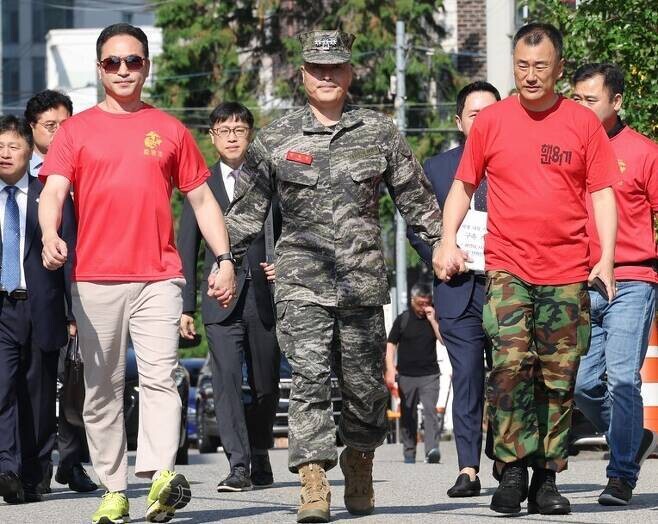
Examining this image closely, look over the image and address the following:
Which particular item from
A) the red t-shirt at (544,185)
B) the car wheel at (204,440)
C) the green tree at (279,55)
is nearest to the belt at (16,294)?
the red t-shirt at (544,185)

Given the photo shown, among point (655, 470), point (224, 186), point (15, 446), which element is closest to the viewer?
point (15, 446)

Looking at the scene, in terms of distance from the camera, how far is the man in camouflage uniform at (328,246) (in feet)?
27.2

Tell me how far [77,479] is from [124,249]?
3235 mm

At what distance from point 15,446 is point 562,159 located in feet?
12.0

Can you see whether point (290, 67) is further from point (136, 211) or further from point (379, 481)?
point (136, 211)

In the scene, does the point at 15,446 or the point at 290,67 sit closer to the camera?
the point at 15,446

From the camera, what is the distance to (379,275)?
8.49 m

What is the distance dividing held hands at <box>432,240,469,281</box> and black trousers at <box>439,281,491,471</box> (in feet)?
5.99

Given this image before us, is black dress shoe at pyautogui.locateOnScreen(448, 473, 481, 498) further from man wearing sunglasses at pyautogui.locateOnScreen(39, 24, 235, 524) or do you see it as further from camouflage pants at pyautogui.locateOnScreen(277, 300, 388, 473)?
man wearing sunglasses at pyautogui.locateOnScreen(39, 24, 235, 524)

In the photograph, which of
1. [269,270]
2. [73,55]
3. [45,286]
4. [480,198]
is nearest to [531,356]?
[480,198]

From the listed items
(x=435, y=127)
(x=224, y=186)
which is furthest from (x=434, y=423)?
(x=435, y=127)

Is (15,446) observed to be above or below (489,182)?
below

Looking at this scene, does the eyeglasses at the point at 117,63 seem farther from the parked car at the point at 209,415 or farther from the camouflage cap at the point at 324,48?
the parked car at the point at 209,415

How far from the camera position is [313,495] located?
8164 millimetres
